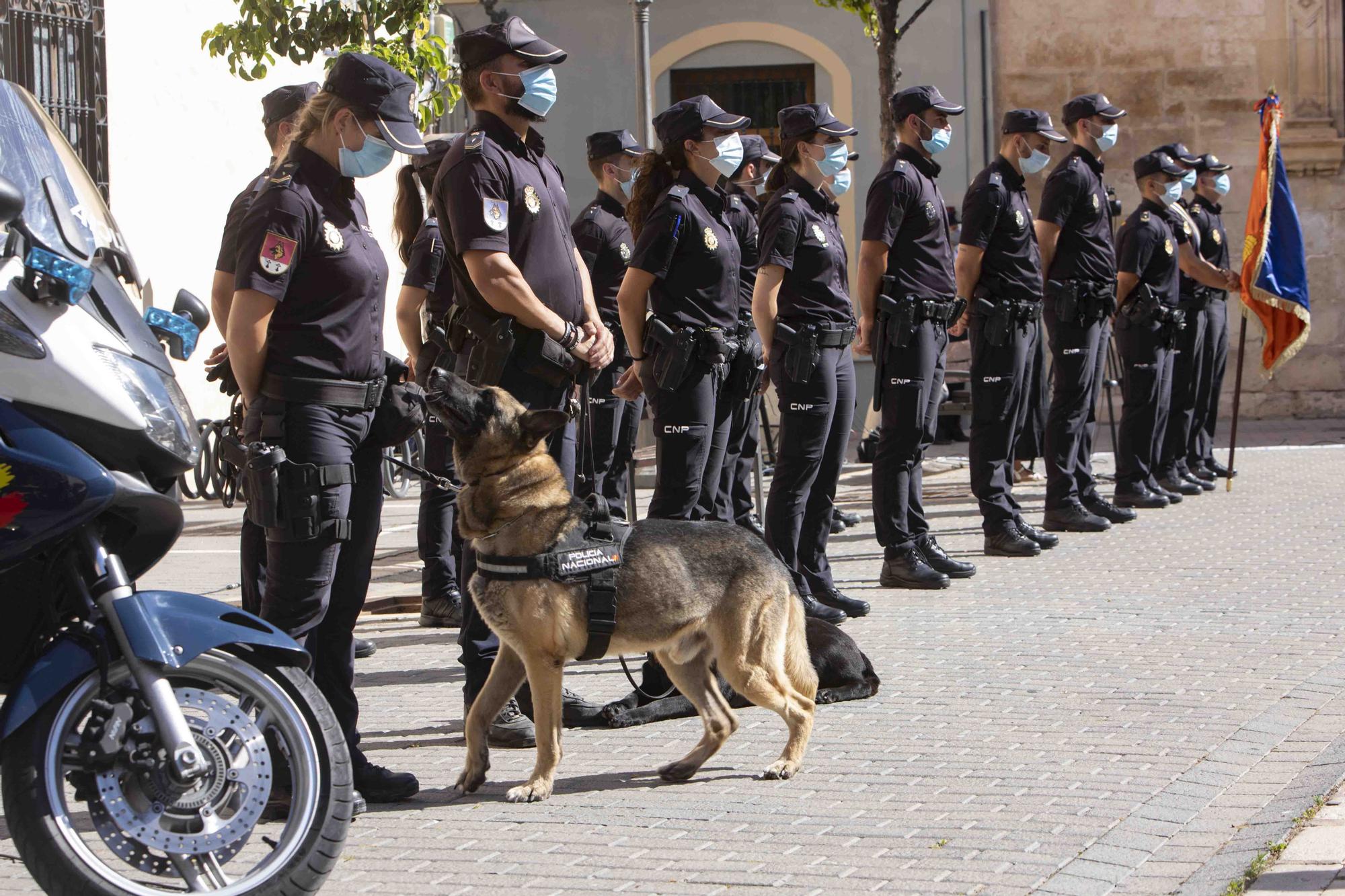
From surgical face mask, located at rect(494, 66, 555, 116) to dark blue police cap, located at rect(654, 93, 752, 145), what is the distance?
1.20 m

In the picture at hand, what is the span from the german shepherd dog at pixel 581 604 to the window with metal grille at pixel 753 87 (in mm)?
17801

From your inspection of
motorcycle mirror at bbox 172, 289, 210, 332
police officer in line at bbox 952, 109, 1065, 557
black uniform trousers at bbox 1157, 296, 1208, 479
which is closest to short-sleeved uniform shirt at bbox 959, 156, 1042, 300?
police officer in line at bbox 952, 109, 1065, 557

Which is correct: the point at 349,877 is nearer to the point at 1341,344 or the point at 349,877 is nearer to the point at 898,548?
the point at 898,548

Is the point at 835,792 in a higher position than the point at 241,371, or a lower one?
lower

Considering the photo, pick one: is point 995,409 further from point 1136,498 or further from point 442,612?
point 442,612

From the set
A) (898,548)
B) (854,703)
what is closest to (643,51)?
(898,548)

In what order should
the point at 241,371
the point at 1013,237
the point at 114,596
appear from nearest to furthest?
1. the point at 114,596
2. the point at 241,371
3. the point at 1013,237

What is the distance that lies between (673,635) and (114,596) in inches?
80.6

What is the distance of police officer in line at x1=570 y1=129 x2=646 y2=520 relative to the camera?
981cm

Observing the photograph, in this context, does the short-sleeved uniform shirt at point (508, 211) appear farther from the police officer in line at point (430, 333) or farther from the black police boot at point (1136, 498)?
the black police boot at point (1136, 498)

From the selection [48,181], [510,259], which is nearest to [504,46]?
[510,259]

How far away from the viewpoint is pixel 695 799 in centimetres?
527

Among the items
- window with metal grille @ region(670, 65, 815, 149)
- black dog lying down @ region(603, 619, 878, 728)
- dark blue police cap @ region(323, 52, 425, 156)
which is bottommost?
black dog lying down @ region(603, 619, 878, 728)

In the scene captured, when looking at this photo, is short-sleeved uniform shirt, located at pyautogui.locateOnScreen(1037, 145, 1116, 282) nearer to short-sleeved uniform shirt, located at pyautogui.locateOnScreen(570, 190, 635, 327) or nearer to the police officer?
short-sleeved uniform shirt, located at pyautogui.locateOnScreen(570, 190, 635, 327)
